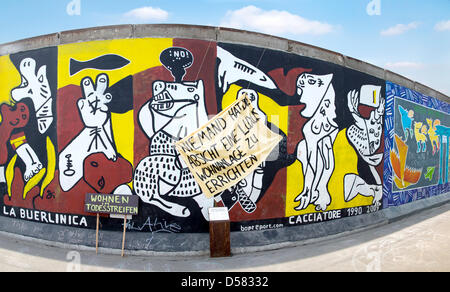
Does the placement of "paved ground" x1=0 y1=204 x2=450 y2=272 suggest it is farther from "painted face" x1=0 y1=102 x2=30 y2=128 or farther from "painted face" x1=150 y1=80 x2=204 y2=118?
"painted face" x1=150 y1=80 x2=204 y2=118

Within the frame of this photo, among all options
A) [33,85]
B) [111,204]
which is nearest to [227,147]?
[111,204]

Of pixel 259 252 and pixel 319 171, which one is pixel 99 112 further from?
pixel 319 171

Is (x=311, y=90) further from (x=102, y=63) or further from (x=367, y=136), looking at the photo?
(x=102, y=63)

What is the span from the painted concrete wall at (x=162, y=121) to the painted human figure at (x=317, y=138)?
0.03m

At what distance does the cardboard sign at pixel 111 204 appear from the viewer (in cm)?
615

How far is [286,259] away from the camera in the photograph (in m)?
5.63

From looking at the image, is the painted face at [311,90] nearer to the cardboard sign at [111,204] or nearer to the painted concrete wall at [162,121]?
the painted concrete wall at [162,121]

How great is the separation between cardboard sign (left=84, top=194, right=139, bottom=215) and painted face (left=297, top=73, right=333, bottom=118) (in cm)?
484

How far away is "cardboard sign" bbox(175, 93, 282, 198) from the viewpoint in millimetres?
6270

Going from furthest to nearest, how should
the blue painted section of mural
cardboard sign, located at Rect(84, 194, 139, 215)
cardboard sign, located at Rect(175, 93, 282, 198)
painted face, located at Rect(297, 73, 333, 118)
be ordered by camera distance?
the blue painted section of mural < painted face, located at Rect(297, 73, 333, 118) < cardboard sign, located at Rect(175, 93, 282, 198) < cardboard sign, located at Rect(84, 194, 139, 215)

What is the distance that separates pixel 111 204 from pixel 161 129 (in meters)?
2.09

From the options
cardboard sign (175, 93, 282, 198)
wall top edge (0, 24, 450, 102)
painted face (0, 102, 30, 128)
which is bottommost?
cardboard sign (175, 93, 282, 198)

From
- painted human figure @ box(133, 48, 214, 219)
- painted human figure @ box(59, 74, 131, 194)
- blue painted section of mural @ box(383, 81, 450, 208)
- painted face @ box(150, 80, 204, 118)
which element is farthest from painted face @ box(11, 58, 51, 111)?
blue painted section of mural @ box(383, 81, 450, 208)

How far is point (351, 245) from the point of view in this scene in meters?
6.43
